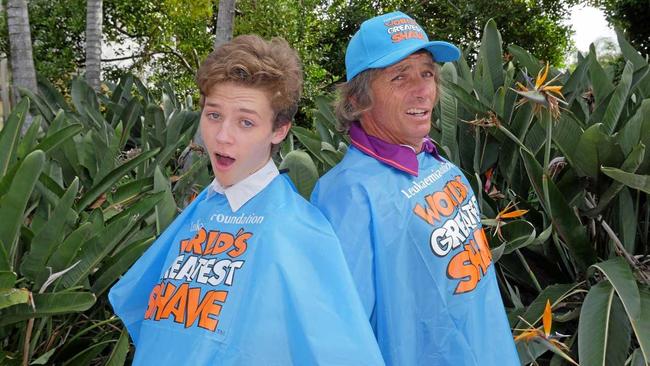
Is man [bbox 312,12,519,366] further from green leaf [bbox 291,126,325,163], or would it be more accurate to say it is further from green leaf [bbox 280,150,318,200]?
green leaf [bbox 291,126,325,163]

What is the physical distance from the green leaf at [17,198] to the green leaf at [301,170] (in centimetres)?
77

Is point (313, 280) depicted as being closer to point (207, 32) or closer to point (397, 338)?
point (397, 338)

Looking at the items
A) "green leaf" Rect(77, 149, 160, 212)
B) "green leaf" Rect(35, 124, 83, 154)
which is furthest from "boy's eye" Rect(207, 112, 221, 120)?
"green leaf" Rect(35, 124, 83, 154)

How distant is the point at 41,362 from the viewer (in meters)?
2.15

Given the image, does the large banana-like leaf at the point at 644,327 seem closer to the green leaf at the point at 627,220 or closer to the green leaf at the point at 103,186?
the green leaf at the point at 627,220

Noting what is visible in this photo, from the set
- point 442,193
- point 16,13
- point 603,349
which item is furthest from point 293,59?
point 16,13

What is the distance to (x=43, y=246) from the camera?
7.33ft

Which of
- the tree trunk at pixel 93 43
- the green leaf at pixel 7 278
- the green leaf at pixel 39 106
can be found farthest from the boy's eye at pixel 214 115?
the tree trunk at pixel 93 43

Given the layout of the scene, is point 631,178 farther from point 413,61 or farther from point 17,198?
point 17,198

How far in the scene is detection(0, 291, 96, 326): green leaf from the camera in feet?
6.56

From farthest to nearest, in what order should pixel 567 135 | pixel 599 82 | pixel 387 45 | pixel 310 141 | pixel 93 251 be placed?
1. pixel 310 141
2. pixel 599 82
3. pixel 567 135
4. pixel 93 251
5. pixel 387 45

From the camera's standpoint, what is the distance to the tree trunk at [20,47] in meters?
5.99

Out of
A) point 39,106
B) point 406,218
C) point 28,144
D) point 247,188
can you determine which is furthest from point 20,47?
point 406,218

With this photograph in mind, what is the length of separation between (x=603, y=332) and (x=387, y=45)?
48.8 inches
